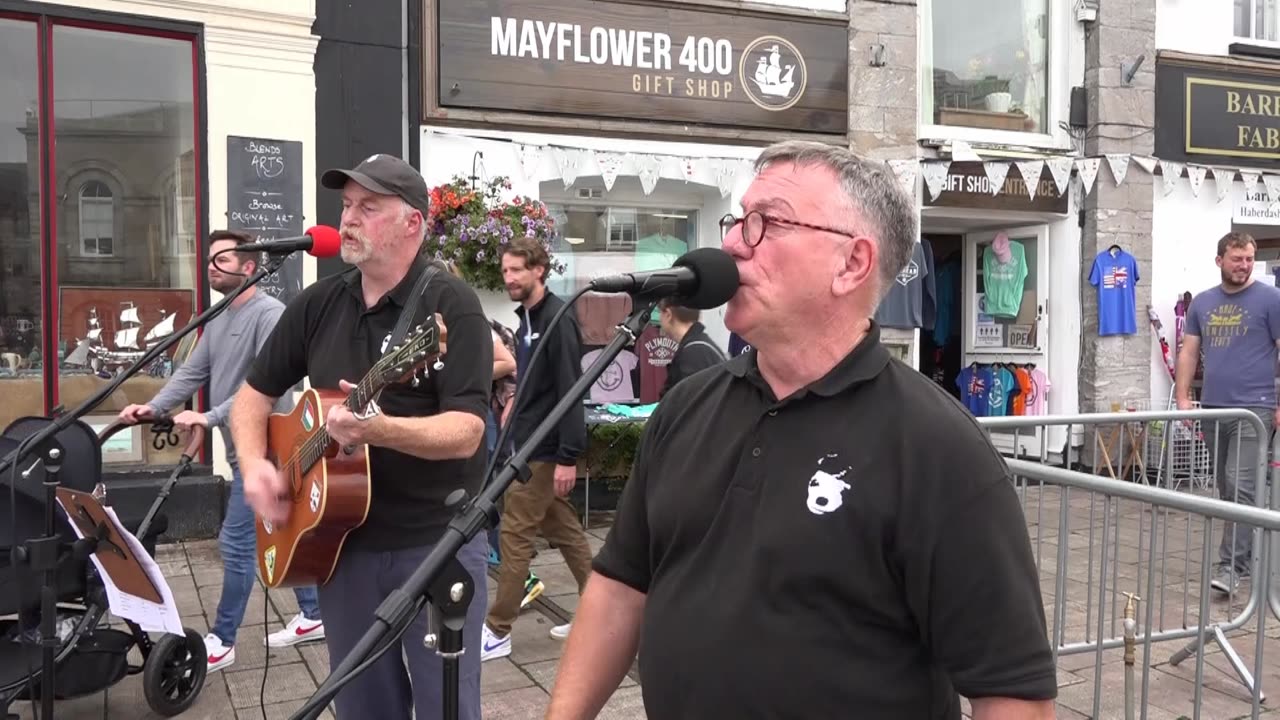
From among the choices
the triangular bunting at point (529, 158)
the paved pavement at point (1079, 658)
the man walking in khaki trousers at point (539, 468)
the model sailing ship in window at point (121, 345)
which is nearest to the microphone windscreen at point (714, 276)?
the paved pavement at point (1079, 658)

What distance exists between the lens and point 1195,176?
10812 millimetres

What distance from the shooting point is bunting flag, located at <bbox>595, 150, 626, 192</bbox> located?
864 centimetres

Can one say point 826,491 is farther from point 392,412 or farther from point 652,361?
point 652,361

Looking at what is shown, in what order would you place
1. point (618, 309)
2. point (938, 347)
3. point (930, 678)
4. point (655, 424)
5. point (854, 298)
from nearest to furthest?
point (930, 678)
point (854, 298)
point (655, 424)
point (618, 309)
point (938, 347)

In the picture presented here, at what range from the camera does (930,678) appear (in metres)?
1.61

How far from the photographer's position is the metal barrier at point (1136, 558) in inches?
125

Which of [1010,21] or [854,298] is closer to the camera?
[854,298]

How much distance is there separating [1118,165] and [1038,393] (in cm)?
245

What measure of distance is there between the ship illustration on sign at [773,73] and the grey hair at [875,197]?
7.69m

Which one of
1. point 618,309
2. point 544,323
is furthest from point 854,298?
point 618,309

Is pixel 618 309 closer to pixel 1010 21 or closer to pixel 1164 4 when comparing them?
pixel 1010 21

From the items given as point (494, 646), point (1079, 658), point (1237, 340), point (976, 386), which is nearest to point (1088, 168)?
point (976, 386)

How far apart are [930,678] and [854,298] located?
25.5 inches

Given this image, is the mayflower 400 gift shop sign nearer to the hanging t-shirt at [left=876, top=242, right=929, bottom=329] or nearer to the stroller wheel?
the hanging t-shirt at [left=876, top=242, right=929, bottom=329]
